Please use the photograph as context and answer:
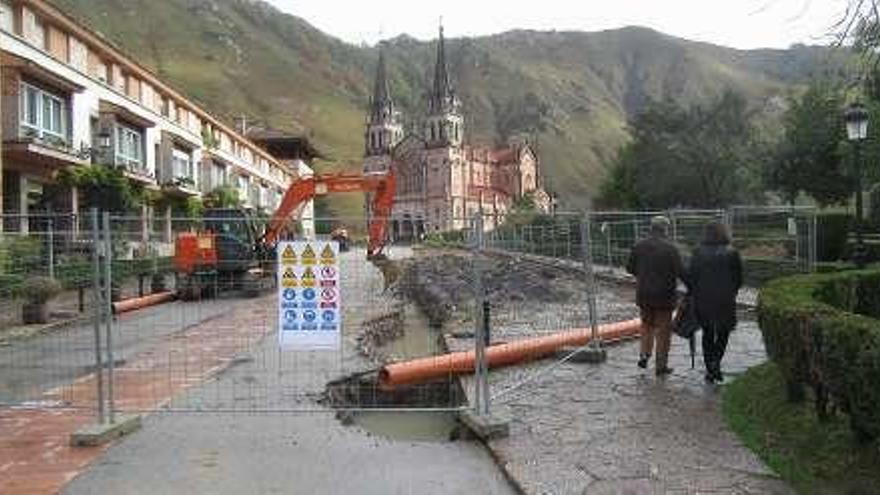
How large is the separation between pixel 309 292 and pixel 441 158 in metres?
126

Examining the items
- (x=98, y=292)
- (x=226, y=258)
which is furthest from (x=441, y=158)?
(x=98, y=292)

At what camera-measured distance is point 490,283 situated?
18234 millimetres

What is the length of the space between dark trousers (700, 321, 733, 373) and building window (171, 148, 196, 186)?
4387cm

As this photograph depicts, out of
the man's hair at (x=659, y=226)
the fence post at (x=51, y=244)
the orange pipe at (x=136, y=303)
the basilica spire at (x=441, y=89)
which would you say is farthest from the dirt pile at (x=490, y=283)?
the basilica spire at (x=441, y=89)

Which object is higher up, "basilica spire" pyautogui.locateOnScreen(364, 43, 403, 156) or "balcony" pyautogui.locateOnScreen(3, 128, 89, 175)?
"basilica spire" pyautogui.locateOnScreen(364, 43, 403, 156)

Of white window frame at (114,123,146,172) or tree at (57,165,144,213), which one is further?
white window frame at (114,123,146,172)

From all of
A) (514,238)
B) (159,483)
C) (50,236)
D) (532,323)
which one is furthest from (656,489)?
(514,238)

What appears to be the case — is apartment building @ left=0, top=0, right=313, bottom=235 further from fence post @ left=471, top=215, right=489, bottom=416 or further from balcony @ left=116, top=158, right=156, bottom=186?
fence post @ left=471, top=215, right=489, bottom=416

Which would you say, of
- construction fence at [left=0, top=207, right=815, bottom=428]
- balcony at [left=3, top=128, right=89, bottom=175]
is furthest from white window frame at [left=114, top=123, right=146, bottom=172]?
construction fence at [left=0, top=207, right=815, bottom=428]

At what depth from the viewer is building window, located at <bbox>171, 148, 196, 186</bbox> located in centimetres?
5472

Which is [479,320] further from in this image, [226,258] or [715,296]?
[226,258]

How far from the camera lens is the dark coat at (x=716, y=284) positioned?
1180 centimetres

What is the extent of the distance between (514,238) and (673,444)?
12460 mm

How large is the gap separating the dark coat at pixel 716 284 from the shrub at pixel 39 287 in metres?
6.95
